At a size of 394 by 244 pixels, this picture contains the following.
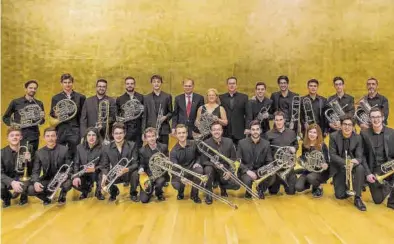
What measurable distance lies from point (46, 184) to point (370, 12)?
18.6ft

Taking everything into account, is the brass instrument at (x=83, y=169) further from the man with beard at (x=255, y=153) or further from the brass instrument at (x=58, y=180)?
the man with beard at (x=255, y=153)

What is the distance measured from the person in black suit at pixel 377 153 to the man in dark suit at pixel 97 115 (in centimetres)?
283

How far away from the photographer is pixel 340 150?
418 centimetres

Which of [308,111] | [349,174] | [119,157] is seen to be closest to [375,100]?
[308,111]

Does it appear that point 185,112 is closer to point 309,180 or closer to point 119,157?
point 119,157

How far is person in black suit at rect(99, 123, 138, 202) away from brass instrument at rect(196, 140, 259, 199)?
0.70 m

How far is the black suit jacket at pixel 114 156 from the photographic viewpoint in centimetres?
415

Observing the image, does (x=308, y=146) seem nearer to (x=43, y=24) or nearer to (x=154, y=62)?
(x=154, y=62)

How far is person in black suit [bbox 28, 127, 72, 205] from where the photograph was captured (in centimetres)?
397

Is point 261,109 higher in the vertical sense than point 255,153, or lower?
higher

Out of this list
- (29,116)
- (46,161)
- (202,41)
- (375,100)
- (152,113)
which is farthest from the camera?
(202,41)

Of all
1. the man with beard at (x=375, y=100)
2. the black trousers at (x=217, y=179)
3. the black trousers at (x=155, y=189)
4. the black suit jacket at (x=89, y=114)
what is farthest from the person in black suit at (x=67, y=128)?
the man with beard at (x=375, y=100)

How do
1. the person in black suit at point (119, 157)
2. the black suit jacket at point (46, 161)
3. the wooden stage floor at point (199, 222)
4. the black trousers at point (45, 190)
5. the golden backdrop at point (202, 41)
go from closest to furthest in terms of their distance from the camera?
the wooden stage floor at point (199, 222)
the black trousers at point (45, 190)
the black suit jacket at point (46, 161)
the person in black suit at point (119, 157)
the golden backdrop at point (202, 41)

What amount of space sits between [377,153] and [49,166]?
3.32 meters
